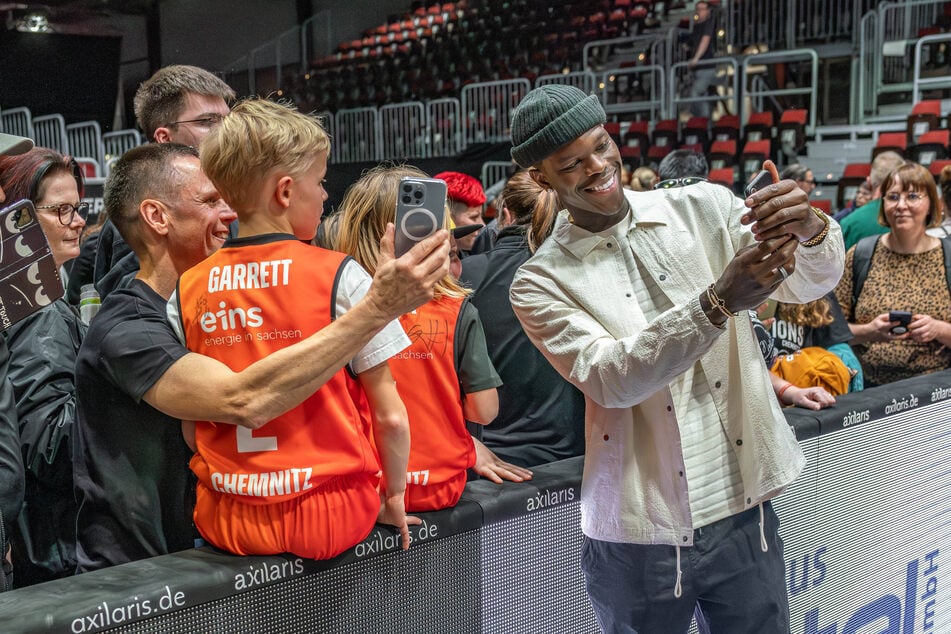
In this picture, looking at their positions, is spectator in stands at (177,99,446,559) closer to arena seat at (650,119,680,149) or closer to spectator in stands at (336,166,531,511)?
spectator in stands at (336,166,531,511)

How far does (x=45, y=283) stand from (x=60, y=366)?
67cm

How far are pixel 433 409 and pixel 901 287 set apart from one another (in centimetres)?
246

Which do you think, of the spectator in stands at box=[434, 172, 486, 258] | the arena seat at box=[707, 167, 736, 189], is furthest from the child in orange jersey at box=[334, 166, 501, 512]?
the arena seat at box=[707, 167, 736, 189]

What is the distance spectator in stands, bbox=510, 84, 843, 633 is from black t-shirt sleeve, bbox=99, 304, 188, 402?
67 centimetres

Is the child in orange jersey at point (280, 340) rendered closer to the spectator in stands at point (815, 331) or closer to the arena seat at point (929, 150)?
the spectator in stands at point (815, 331)

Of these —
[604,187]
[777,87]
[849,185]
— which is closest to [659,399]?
[604,187]

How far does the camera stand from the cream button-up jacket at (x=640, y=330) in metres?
1.77

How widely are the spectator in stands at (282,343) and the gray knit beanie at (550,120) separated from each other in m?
0.39

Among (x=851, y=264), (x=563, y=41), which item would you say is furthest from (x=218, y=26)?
(x=851, y=264)

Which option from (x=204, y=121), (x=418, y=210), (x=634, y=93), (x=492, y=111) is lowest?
(x=418, y=210)

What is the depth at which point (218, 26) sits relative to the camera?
54.3 feet

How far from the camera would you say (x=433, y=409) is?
208 cm

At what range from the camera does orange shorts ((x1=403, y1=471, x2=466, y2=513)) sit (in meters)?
1.97

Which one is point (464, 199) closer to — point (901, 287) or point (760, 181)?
point (901, 287)
